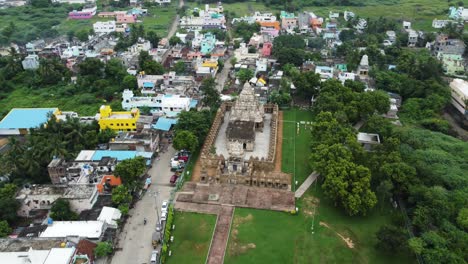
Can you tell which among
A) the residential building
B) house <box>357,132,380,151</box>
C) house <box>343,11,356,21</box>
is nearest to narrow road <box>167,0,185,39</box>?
house <box>343,11,356,21</box>

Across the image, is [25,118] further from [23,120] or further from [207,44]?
[207,44]

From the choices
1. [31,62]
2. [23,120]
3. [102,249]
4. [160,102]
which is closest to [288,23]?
[160,102]

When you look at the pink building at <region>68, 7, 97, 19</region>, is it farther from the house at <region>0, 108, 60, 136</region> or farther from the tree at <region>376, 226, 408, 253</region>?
the tree at <region>376, 226, 408, 253</region>

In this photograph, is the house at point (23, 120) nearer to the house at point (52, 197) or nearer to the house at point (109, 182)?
the house at point (52, 197)

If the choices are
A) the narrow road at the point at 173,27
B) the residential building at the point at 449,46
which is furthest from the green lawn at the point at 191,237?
the narrow road at the point at 173,27

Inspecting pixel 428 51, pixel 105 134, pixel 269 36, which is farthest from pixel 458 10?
pixel 105 134
